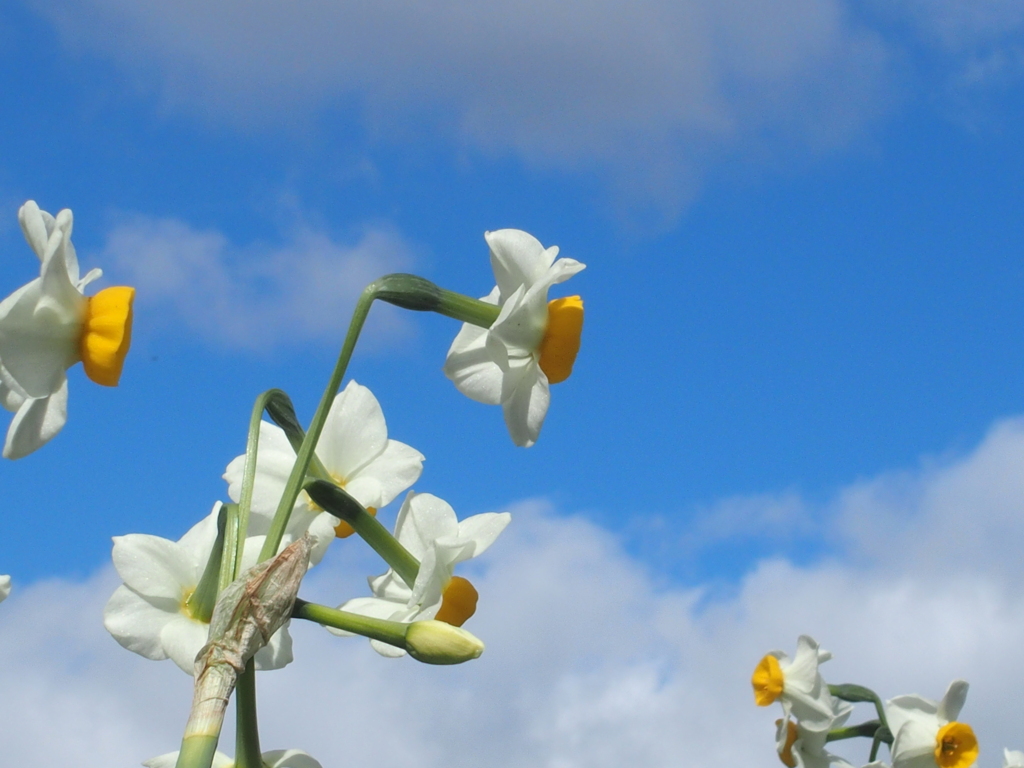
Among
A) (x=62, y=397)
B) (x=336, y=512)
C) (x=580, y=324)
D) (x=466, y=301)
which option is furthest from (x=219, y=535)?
(x=580, y=324)

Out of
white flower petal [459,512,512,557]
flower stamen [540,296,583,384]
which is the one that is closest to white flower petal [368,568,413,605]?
white flower petal [459,512,512,557]

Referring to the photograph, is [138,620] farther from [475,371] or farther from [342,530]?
[475,371]

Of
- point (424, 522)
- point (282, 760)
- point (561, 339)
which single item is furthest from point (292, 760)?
point (561, 339)

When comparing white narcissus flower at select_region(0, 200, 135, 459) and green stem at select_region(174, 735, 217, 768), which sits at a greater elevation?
white narcissus flower at select_region(0, 200, 135, 459)

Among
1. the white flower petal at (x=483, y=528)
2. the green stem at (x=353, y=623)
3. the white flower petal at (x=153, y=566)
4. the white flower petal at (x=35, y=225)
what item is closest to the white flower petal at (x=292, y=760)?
the white flower petal at (x=153, y=566)

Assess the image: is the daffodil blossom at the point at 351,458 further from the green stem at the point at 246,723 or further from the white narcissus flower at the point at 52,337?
the green stem at the point at 246,723

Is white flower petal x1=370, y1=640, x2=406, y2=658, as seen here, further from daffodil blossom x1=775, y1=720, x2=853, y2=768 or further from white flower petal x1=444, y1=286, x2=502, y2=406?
daffodil blossom x1=775, y1=720, x2=853, y2=768

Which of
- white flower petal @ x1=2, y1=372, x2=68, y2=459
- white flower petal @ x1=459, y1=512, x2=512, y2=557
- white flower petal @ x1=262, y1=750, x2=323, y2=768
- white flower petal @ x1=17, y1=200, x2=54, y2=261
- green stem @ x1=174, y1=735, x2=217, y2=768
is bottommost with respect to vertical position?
green stem @ x1=174, y1=735, x2=217, y2=768
